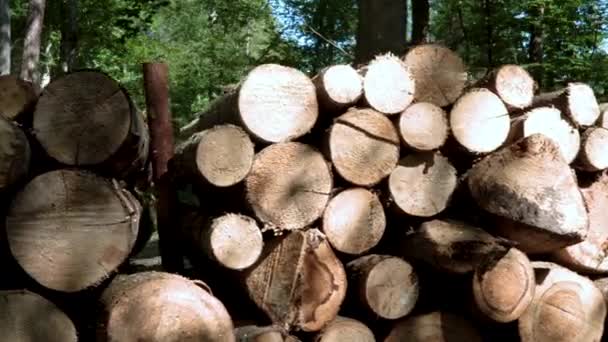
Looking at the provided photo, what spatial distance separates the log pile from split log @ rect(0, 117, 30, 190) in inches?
3.9

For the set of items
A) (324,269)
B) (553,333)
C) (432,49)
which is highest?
(432,49)

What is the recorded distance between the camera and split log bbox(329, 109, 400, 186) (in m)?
3.82

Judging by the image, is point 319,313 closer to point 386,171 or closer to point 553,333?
point 386,171

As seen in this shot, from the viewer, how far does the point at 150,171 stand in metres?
4.70

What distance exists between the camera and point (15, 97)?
368 cm

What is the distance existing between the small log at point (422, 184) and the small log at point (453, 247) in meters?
0.12

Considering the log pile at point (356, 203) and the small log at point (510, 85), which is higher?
the small log at point (510, 85)

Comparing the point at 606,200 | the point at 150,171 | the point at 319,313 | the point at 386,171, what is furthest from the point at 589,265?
the point at 150,171

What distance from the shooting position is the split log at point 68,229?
3.05 meters

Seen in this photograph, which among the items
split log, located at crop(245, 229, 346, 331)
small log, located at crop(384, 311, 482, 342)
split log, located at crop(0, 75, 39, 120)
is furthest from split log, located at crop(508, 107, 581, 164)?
split log, located at crop(0, 75, 39, 120)

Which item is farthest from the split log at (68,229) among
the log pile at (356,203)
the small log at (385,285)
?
the small log at (385,285)

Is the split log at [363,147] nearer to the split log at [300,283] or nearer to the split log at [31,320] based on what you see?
the split log at [300,283]

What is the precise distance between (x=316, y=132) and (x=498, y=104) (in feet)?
3.31

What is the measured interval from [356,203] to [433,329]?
0.75m
